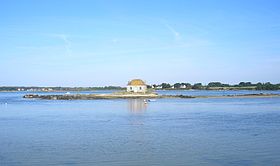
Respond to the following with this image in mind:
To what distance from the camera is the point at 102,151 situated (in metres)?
15.1

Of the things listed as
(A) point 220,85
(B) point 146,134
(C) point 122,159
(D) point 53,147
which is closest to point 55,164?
(C) point 122,159

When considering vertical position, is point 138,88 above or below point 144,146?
above

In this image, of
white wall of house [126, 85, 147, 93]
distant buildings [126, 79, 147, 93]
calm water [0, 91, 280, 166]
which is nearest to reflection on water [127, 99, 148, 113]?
calm water [0, 91, 280, 166]

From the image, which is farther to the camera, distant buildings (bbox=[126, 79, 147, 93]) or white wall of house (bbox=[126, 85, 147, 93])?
white wall of house (bbox=[126, 85, 147, 93])

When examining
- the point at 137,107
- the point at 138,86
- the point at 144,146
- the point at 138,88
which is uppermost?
the point at 138,86

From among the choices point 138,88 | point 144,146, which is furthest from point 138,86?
point 144,146

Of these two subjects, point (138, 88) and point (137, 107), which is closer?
point (137, 107)

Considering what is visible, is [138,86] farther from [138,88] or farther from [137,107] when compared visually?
[137,107]

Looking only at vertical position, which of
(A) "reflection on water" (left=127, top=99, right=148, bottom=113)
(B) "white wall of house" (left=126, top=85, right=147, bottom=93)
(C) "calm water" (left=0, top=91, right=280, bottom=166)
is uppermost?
(B) "white wall of house" (left=126, top=85, right=147, bottom=93)

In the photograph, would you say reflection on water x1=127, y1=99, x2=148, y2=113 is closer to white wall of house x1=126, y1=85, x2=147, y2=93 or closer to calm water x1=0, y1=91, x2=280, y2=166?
calm water x1=0, y1=91, x2=280, y2=166

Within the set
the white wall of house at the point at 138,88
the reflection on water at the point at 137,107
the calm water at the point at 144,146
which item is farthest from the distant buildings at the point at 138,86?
the calm water at the point at 144,146

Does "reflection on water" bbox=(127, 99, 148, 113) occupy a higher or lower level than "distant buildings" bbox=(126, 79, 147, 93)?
lower

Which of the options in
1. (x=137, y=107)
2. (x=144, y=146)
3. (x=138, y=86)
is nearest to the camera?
(x=144, y=146)

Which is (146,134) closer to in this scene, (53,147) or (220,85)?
(53,147)
